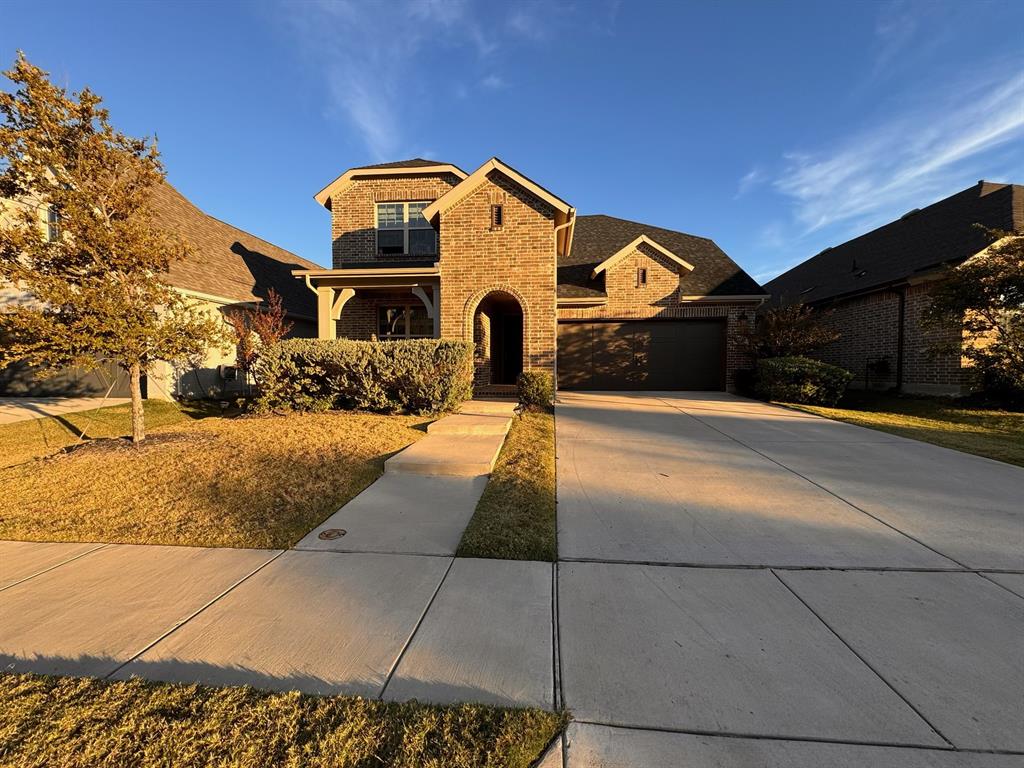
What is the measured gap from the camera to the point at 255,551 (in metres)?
3.25

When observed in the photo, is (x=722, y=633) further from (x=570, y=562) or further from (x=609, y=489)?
(x=609, y=489)

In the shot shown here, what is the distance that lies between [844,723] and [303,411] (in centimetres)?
898

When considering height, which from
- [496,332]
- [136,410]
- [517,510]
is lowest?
[517,510]

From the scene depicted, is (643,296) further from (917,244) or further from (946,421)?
(917,244)

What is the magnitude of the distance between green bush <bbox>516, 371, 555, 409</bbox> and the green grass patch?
11.4ft

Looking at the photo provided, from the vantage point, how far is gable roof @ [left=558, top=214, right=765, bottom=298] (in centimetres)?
1457

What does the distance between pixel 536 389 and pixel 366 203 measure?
9295 mm

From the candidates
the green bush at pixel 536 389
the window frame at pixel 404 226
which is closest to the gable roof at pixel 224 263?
the window frame at pixel 404 226

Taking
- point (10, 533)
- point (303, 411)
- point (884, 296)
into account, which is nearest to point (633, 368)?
point (884, 296)

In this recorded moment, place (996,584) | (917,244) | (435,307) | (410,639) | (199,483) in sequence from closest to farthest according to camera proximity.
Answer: (410,639) < (996,584) < (199,483) < (435,307) < (917,244)

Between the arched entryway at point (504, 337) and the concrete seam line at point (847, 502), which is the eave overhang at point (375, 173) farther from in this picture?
the concrete seam line at point (847, 502)

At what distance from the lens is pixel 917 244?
1362 centimetres

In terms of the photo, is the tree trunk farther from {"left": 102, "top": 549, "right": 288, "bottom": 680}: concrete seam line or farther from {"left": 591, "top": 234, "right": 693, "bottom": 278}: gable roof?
{"left": 591, "top": 234, "right": 693, "bottom": 278}: gable roof

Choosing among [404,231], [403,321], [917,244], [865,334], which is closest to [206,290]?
[403,321]
